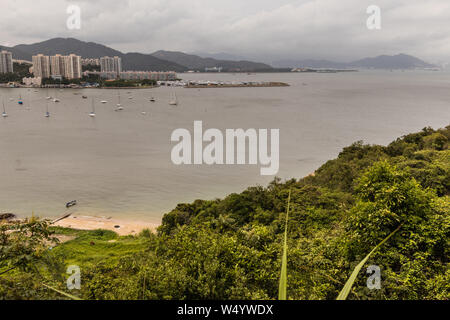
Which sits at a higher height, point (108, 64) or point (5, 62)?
point (108, 64)

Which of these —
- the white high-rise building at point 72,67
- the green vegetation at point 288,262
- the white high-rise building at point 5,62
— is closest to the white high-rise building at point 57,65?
the white high-rise building at point 72,67

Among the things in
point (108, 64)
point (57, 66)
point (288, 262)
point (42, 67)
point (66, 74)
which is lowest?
point (288, 262)

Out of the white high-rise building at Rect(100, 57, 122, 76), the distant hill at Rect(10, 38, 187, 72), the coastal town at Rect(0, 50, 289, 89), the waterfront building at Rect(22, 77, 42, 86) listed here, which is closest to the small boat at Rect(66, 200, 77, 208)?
the coastal town at Rect(0, 50, 289, 89)

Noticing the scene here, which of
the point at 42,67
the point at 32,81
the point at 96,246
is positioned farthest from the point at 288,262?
the point at 42,67

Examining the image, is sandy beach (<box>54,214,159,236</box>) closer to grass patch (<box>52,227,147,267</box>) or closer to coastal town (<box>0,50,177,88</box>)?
grass patch (<box>52,227,147,267</box>)

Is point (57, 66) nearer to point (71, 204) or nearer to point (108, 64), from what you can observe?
point (108, 64)

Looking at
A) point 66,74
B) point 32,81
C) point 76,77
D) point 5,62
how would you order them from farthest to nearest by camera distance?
point 5,62
point 76,77
point 66,74
point 32,81
